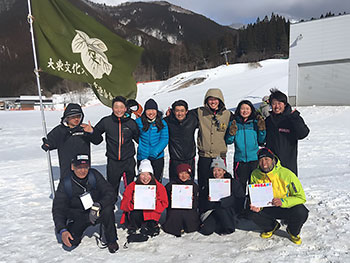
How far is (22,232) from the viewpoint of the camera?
4.02 metres

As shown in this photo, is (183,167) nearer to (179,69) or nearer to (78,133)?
(78,133)

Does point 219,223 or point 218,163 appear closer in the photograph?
point 219,223

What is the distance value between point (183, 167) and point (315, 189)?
2.93 meters

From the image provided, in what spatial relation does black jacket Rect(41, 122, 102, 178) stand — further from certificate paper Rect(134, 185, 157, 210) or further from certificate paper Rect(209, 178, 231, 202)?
certificate paper Rect(209, 178, 231, 202)

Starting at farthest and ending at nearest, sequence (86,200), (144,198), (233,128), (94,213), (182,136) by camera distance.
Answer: (182,136) < (233,128) < (144,198) < (86,200) < (94,213)

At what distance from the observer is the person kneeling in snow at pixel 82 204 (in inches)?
131

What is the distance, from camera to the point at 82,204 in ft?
11.3

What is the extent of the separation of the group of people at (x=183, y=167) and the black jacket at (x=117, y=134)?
15mm

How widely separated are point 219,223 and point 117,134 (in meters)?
2.01

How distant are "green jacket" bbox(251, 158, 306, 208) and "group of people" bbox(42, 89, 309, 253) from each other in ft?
0.04

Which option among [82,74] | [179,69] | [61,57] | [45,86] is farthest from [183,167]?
[45,86]

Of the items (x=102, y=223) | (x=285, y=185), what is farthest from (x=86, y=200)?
(x=285, y=185)

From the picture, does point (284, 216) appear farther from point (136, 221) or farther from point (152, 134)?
point (152, 134)

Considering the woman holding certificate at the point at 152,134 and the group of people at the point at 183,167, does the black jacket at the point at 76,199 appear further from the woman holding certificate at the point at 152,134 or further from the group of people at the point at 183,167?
the woman holding certificate at the point at 152,134
